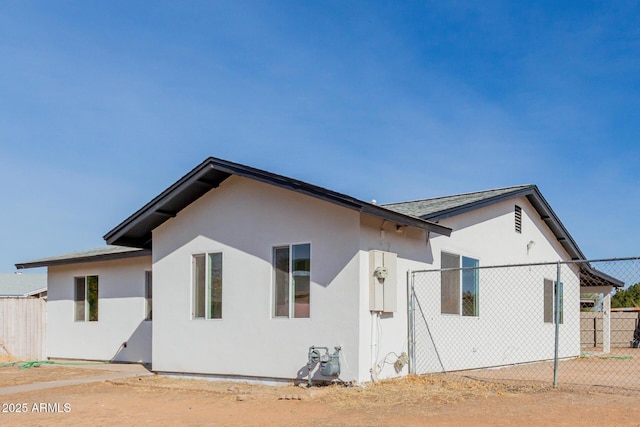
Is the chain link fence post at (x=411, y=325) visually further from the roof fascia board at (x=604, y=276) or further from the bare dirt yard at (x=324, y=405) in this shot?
the roof fascia board at (x=604, y=276)

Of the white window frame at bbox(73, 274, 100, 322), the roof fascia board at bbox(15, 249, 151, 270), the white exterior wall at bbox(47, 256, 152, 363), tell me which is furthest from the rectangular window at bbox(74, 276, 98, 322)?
the roof fascia board at bbox(15, 249, 151, 270)

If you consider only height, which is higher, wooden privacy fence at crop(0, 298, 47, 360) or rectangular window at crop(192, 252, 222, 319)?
rectangular window at crop(192, 252, 222, 319)

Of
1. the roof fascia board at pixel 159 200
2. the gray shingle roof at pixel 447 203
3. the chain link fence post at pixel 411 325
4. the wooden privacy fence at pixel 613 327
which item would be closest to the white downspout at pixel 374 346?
the chain link fence post at pixel 411 325

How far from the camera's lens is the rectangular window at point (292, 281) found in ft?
36.3

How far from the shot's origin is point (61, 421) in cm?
845

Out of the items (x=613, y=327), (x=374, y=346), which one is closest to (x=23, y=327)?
(x=374, y=346)

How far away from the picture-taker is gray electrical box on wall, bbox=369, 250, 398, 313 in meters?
10.5

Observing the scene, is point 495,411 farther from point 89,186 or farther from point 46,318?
point 89,186

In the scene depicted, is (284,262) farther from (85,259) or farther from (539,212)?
(539,212)

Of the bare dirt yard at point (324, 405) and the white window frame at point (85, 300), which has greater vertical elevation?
the white window frame at point (85, 300)

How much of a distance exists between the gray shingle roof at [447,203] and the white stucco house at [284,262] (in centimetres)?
5

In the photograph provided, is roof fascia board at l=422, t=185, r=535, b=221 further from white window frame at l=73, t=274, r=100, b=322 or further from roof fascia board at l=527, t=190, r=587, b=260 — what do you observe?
white window frame at l=73, t=274, r=100, b=322

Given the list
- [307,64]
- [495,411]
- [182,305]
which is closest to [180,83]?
[307,64]

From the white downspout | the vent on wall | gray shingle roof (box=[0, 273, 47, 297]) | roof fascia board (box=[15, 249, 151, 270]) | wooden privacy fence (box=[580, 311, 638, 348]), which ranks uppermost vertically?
the vent on wall
